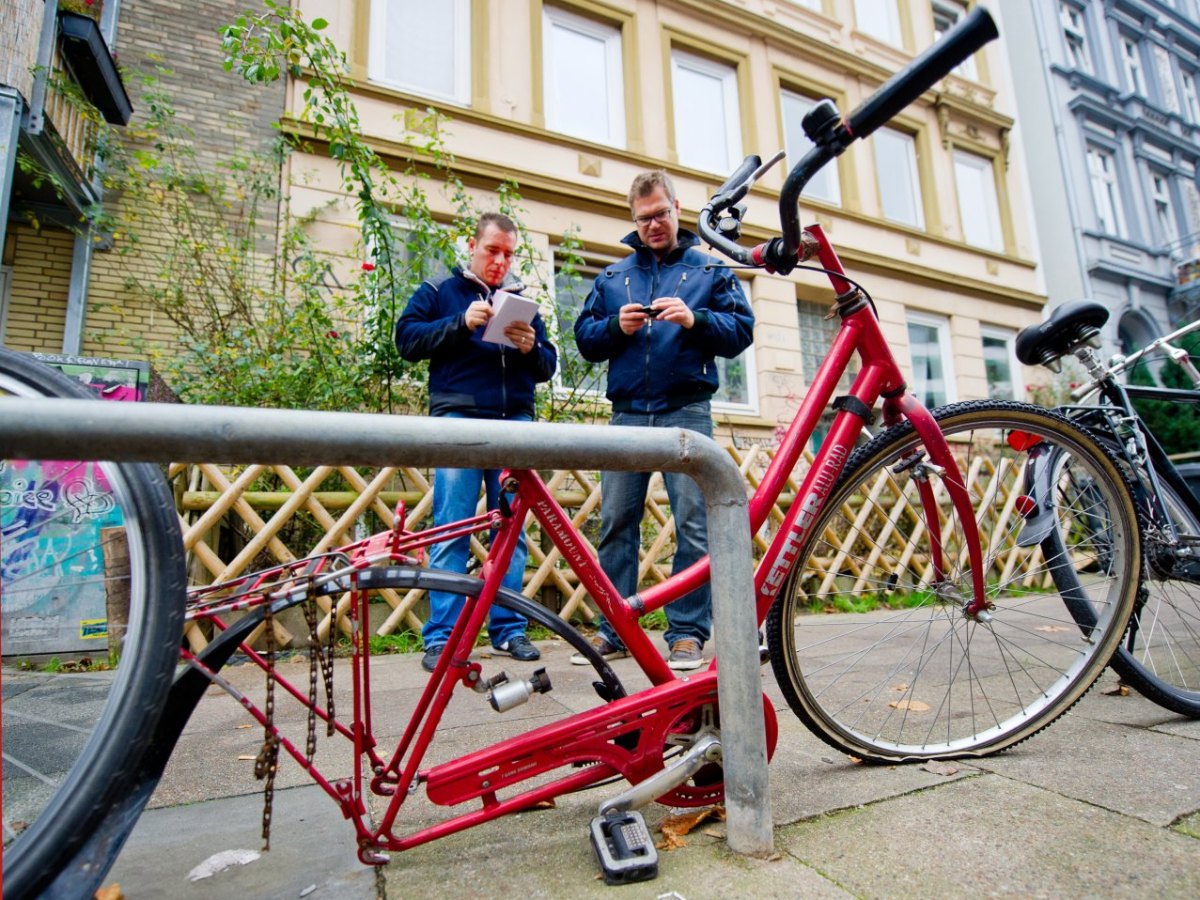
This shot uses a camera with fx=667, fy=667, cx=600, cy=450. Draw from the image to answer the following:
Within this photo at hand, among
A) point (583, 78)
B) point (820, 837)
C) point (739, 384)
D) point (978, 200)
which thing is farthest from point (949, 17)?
point (820, 837)

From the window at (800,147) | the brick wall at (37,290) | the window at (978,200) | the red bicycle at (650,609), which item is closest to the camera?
the red bicycle at (650,609)

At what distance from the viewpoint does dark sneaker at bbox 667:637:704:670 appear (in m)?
2.16

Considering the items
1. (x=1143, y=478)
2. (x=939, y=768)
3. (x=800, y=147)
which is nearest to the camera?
(x=939, y=768)

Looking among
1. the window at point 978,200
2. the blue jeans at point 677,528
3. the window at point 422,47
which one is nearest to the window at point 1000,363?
the window at point 978,200

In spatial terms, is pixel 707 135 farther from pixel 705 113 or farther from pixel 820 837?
pixel 820 837

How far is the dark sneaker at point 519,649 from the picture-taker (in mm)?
2309

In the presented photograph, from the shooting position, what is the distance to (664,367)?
238 centimetres

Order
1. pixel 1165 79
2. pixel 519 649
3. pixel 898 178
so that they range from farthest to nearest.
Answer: pixel 1165 79 → pixel 898 178 → pixel 519 649

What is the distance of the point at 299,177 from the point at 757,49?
6.10 m

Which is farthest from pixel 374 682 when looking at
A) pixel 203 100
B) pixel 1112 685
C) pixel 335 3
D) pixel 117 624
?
pixel 335 3

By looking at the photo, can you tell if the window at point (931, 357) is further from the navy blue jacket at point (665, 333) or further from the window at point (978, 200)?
the navy blue jacket at point (665, 333)

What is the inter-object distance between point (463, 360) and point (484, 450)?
176cm

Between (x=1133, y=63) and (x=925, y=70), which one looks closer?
(x=925, y=70)

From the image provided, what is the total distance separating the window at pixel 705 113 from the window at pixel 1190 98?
40.2ft
